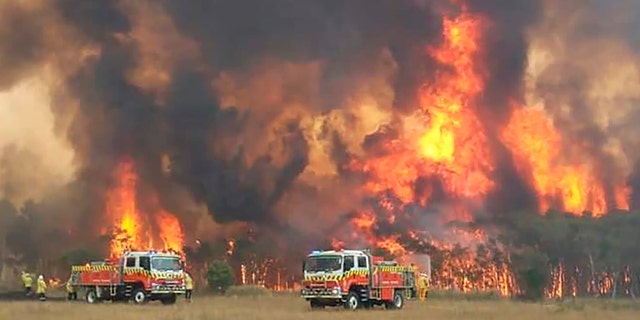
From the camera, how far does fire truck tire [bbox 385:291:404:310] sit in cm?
4059

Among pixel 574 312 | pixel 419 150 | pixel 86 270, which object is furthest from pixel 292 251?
pixel 574 312

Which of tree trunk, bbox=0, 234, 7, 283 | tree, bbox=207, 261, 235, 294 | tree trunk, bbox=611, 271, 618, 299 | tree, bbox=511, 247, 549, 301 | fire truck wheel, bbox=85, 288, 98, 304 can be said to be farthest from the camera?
tree trunk, bbox=0, 234, 7, 283

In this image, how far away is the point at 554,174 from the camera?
85.1 m

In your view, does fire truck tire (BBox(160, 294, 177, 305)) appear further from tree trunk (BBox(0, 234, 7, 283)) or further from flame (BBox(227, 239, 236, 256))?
tree trunk (BBox(0, 234, 7, 283))

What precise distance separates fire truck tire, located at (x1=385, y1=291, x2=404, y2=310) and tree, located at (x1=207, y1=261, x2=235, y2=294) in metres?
23.9

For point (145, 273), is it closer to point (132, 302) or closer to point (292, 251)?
point (132, 302)

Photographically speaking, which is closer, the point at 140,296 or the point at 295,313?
the point at 295,313

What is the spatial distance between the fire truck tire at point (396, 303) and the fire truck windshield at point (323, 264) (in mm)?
3734

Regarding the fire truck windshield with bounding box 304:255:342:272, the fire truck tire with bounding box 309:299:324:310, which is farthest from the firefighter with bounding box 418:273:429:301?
the fire truck windshield with bounding box 304:255:342:272

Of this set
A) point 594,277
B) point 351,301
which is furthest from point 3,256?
point 351,301

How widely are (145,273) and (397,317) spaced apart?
615 inches

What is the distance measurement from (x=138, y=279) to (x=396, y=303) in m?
13.2

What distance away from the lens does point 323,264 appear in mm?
38719

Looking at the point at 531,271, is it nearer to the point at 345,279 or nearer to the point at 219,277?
the point at 219,277
